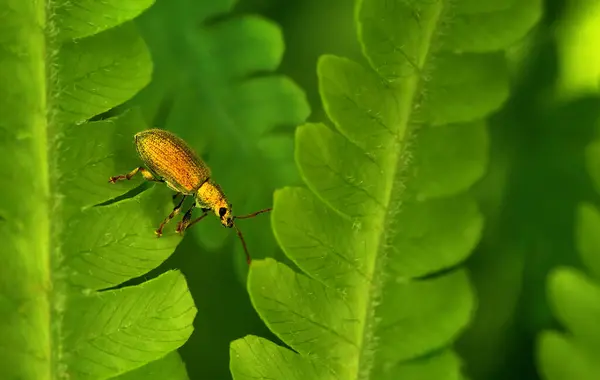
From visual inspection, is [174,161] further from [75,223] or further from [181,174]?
[75,223]

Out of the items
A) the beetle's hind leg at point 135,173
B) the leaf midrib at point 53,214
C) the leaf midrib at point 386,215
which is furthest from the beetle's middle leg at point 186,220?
the leaf midrib at point 386,215

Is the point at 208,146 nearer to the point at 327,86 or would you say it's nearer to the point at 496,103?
the point at 327,86

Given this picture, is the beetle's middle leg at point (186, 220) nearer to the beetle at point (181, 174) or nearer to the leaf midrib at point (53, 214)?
the beetle at point (181, 174)

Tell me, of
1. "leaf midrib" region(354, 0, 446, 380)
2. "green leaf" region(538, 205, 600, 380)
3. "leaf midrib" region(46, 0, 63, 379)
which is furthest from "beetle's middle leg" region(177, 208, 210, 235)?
"green leaf" region(538, 205, 600, 380)

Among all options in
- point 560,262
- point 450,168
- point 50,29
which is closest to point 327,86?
point 450,168

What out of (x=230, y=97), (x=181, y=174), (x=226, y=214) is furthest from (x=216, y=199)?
(x=230, y=97)
